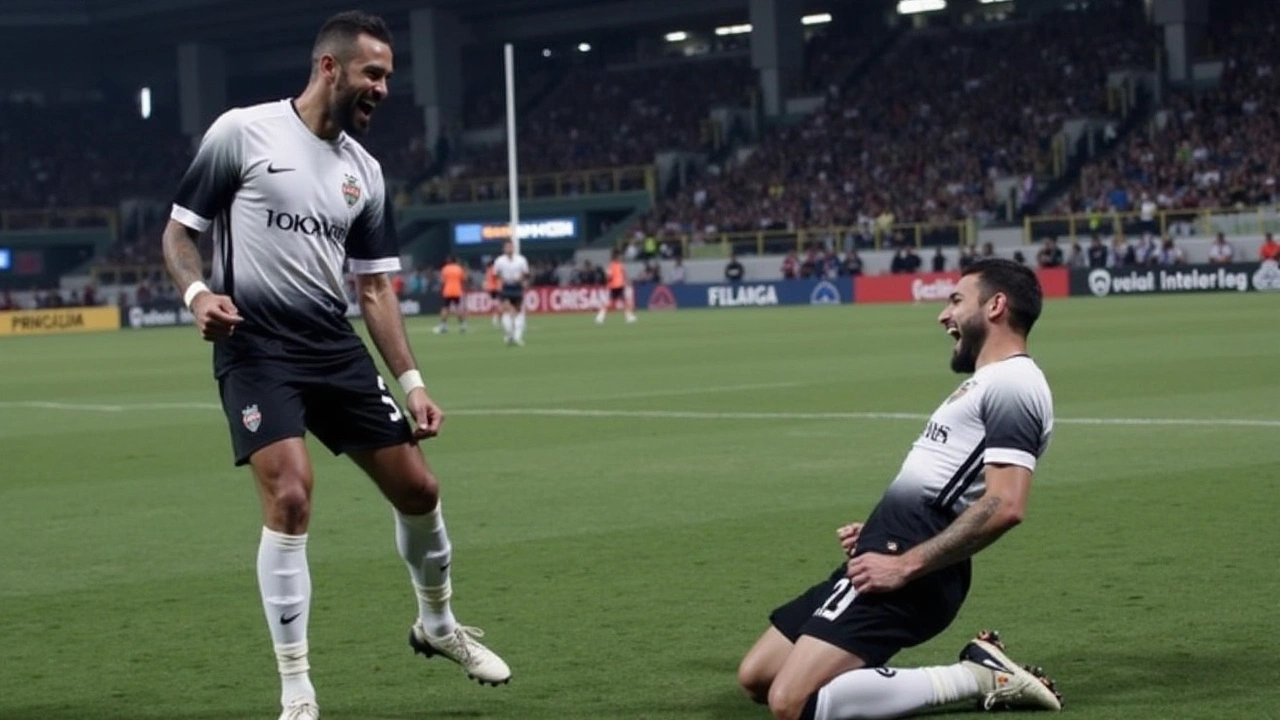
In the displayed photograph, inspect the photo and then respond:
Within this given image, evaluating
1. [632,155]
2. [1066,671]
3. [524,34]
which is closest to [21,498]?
[1066,671]

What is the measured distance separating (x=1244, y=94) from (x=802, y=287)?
46.4 feet

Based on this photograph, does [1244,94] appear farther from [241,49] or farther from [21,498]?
[21,498]

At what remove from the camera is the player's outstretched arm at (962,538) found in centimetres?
632

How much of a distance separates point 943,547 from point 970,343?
664mm

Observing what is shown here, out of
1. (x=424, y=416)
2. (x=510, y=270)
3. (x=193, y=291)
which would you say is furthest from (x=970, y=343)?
(x=510, y=270)

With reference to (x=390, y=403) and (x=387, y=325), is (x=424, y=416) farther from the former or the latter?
(x=387, y=325)

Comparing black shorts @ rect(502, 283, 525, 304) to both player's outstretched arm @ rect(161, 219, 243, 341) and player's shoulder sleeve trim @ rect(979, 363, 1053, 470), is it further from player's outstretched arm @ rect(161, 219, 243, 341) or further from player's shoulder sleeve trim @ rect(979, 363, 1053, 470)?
player's shoulder sleeve trim @ rect(979, 363, 1053, 470)

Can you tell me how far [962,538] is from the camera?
252 inches

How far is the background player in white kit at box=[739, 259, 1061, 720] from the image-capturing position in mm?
6387

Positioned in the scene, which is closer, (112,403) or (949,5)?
(112,403)

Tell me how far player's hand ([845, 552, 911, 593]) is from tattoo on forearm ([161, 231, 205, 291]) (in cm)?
242

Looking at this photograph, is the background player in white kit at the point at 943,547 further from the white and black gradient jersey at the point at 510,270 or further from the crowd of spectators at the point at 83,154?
the crowd of spectators at the point at 83,154

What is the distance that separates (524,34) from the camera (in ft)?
272

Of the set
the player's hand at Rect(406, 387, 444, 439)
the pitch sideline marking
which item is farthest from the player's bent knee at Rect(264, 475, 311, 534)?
the pitch sideline marking
